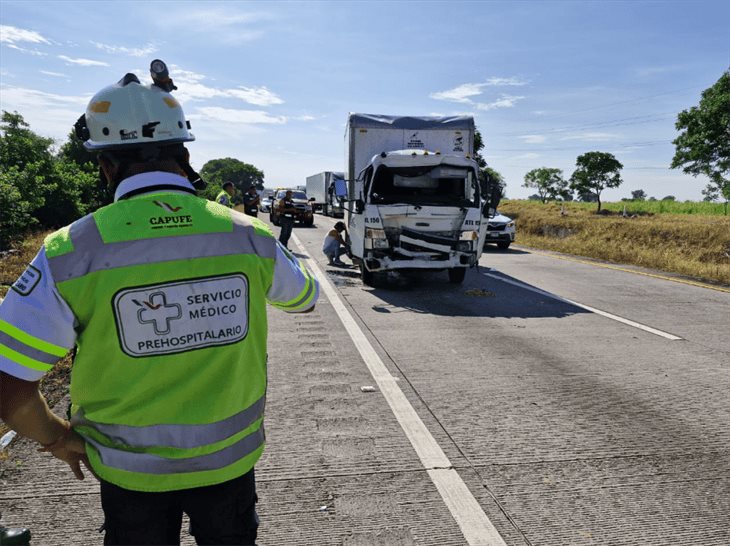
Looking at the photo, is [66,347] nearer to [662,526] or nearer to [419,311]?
[662,526]

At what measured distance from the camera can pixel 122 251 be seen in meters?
1.58

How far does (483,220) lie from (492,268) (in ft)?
11.9

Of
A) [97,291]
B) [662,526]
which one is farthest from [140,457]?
[662,526]

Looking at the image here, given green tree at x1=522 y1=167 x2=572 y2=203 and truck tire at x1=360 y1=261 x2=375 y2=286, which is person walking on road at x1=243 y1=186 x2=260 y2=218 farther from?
green tree at x1=522 y1=167 x2=572 y2=203

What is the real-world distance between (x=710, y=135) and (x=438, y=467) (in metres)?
40.0

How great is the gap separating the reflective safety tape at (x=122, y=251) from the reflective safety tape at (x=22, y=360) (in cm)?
22

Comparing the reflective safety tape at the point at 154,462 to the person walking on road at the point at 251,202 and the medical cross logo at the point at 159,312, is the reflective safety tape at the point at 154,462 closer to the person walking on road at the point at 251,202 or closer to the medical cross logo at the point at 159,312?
the medical cross logo at the point at 159,312

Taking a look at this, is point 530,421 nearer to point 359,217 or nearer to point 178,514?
point 178,514

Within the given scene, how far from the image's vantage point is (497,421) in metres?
4.48

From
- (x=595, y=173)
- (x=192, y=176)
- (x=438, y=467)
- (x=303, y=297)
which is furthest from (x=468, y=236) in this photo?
(x=595, y=173)

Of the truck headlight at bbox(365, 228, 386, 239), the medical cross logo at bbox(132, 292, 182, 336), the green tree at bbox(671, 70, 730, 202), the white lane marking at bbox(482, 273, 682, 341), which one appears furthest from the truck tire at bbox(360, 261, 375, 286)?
the green tree at bbox(671, 70, 730, 202)

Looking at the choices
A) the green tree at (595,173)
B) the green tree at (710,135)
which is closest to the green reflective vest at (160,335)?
the green tree at (710,135)

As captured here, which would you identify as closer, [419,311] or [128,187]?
[128,187]

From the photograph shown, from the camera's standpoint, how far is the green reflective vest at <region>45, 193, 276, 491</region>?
5.19 feet
